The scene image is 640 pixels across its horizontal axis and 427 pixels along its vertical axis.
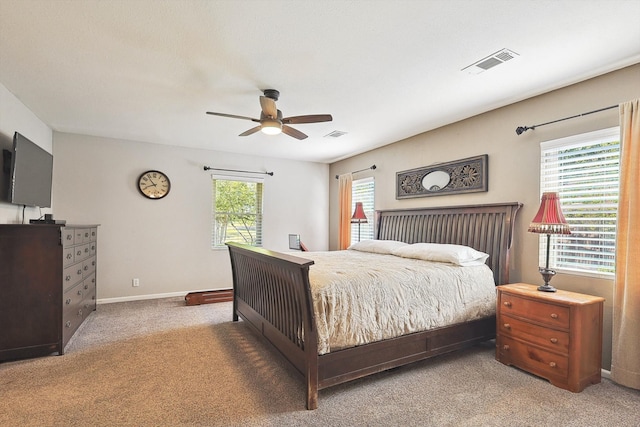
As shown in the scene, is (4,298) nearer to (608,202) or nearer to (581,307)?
(581,307)

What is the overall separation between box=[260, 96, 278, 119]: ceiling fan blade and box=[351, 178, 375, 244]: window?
9.37 ft

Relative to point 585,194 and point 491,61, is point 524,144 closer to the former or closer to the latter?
point 585,194

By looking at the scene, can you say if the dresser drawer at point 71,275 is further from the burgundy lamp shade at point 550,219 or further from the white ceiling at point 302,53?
the burgundy lamp shade at point 550,219

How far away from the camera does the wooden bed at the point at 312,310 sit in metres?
2.15

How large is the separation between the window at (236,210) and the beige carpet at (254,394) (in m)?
2.72

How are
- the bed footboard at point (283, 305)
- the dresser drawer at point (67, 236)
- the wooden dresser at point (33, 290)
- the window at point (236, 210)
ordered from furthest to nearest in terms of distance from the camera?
the window at point (236, 210) < the dresser drawer at point (67, 236) < the wooden dresser at point (33, 290) < the bed footboard at point (283, 305)

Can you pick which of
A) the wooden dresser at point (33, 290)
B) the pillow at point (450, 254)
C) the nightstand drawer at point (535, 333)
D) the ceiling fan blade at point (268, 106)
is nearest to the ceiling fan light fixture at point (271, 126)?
the ceiling fan blade at point (268, 106)

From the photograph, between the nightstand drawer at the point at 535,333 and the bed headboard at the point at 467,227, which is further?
the bed headboard at the point at 467,227

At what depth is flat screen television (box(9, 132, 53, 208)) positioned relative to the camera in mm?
3002

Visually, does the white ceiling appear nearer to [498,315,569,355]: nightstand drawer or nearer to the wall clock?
the wall clock

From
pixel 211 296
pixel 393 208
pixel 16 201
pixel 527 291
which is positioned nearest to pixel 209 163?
pixel 211 296

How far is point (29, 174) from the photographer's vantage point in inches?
131

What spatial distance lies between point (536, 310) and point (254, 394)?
228 cm

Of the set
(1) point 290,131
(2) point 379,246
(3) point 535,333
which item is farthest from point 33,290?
(3) point 535,333
